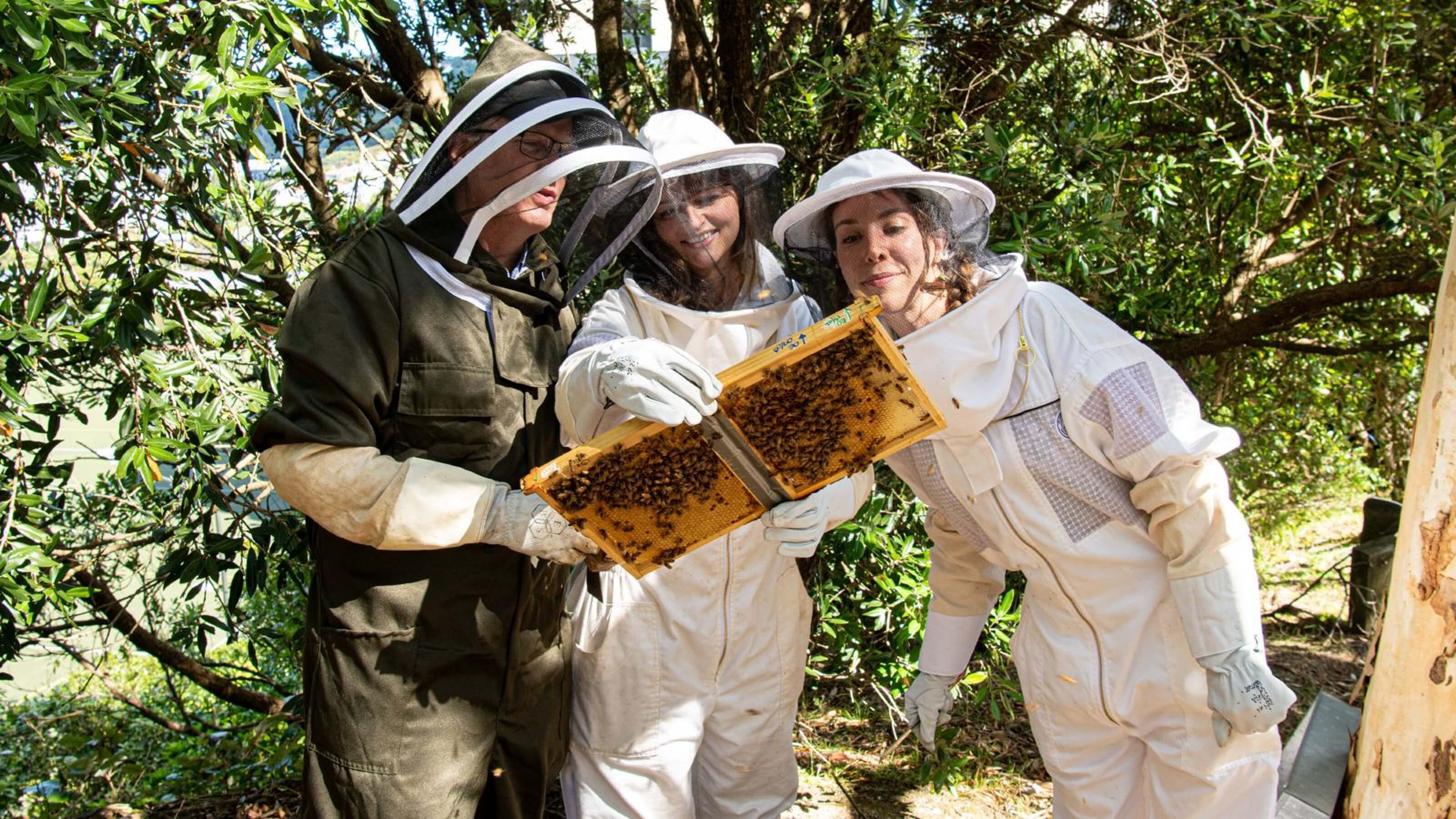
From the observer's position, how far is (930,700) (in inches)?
106

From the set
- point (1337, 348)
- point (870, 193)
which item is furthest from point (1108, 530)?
point (1337, 348)

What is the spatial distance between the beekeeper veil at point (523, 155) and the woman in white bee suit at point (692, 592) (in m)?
0.12

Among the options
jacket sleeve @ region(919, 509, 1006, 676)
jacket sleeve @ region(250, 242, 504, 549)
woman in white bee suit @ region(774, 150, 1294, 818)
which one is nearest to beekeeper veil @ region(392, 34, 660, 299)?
jacket sleeve @ region(250, 242, 504, 549)

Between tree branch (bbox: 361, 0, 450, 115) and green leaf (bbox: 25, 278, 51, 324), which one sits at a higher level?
tree branch (bbox: 361, 0, 450, 115)

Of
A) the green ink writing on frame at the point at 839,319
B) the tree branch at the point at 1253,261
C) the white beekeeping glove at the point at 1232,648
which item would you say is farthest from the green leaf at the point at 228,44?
the tree branch at the point at 1253,261

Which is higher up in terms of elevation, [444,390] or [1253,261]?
[444,390]

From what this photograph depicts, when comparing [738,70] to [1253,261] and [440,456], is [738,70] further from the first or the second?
[1253,261]

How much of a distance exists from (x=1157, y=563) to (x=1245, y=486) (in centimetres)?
573

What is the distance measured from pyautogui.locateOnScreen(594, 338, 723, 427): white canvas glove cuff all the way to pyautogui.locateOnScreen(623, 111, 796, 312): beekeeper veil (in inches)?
18.0

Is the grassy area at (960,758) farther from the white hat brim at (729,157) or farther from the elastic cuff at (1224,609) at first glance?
the white hat brim at (729,157)

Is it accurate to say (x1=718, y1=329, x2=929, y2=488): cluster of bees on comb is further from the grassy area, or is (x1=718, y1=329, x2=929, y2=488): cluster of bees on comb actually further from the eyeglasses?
the grassy area

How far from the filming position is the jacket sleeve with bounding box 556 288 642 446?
6.62 ft

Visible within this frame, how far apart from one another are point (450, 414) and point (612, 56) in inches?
94.5

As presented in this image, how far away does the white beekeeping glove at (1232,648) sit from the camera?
2.00 meters
